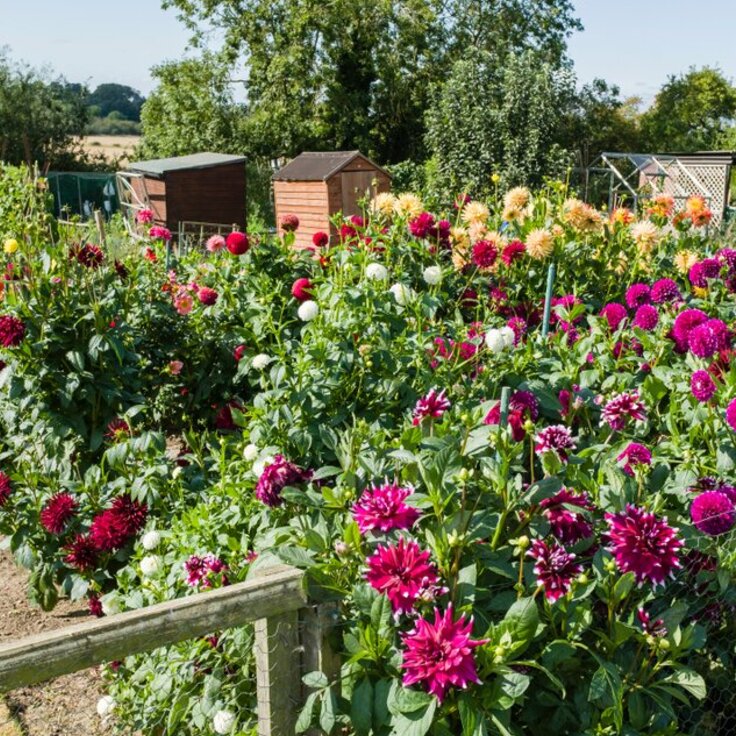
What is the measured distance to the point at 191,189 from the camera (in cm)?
1812

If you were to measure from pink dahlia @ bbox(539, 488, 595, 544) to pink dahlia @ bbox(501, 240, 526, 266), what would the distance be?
73.8 inches

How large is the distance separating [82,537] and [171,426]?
41.4 inches

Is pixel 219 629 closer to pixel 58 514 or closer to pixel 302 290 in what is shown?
pixel 58 514

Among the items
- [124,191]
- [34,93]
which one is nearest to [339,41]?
[124,191]

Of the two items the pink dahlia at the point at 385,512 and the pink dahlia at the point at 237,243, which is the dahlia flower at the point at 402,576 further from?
the pink dahlia at the point at 237,243

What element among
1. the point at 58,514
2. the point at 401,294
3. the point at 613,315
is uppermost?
the point at 401,294

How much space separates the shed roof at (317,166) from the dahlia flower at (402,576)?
14.7m

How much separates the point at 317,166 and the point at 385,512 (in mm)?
15315

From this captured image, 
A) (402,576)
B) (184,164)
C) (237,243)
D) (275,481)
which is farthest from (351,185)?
(402,576)

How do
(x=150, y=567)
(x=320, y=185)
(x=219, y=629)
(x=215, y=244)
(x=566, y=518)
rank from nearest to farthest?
1. (x=219, y=629)
2. (x=566, y=518)
3. (x=150, y=567)
4. (x=215, y=244)
5. (x=320, y=185)

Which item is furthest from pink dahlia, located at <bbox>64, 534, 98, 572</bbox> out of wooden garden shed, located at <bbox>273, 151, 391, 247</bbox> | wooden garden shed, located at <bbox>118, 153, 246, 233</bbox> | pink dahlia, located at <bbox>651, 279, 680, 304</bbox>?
wooden garden shed, located at <bbox>118, 153, 246, 233</bbox>

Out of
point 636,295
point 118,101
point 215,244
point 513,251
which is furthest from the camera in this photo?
point 118,101

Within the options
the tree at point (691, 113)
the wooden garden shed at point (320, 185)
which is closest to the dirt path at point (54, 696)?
the wooden garden shed at point (320, 185)

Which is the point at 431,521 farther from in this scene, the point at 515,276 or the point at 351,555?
the point at 515,276
